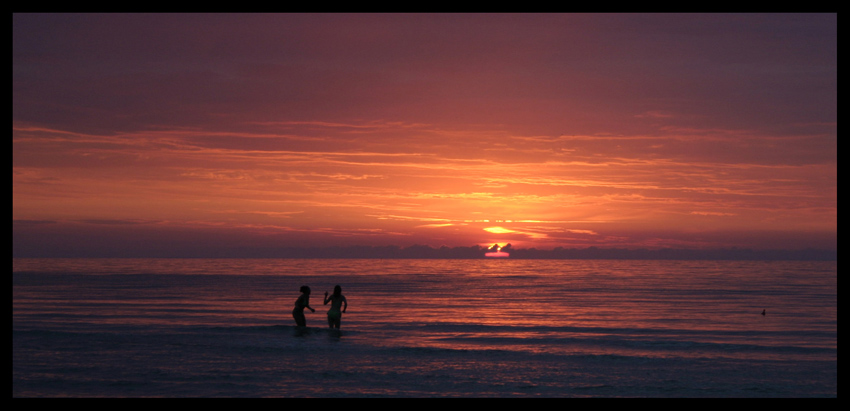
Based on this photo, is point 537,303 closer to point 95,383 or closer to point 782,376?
point 782,376

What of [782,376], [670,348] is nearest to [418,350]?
[670,348]

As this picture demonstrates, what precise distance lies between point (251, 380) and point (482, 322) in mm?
15192

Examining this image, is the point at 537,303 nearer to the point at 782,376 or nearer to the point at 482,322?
the point at 482,322

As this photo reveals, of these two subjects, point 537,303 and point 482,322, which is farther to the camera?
point 537,303

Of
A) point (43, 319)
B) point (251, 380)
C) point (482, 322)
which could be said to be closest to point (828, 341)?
point (482, 322)

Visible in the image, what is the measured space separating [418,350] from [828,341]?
15683 mm

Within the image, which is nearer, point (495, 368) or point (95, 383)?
point (95, 383)

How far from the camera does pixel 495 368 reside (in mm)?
15695

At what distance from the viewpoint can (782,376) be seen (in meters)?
15.2
